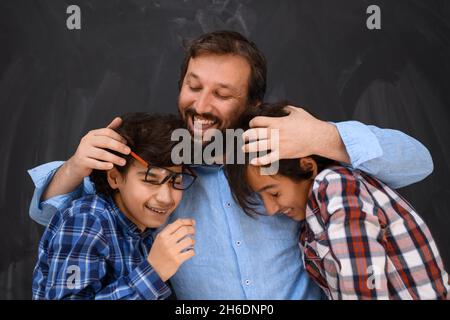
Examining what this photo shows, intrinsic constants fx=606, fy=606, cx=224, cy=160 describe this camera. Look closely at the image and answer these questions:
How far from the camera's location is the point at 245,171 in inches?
57.2

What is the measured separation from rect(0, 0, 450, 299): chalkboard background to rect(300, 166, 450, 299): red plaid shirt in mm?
798

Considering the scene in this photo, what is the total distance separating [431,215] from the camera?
2.11m

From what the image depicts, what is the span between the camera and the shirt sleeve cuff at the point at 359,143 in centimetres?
137

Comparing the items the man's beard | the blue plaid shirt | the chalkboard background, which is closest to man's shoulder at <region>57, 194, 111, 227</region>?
the blue plaid shirt

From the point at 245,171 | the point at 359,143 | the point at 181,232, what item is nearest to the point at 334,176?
the point at 359,143

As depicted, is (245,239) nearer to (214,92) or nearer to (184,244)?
(184,244)

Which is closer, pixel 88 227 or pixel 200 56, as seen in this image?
pixel 88 227

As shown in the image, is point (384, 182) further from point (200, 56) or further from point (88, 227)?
point (88, 227)

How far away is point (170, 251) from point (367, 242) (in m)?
0.41

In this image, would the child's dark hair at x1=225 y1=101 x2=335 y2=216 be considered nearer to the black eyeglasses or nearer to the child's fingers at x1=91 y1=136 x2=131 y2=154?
the black eyeglasses

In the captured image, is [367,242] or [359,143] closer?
[367,242]

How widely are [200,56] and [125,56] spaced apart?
1.83 feet

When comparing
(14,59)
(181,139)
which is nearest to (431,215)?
(181,139)
